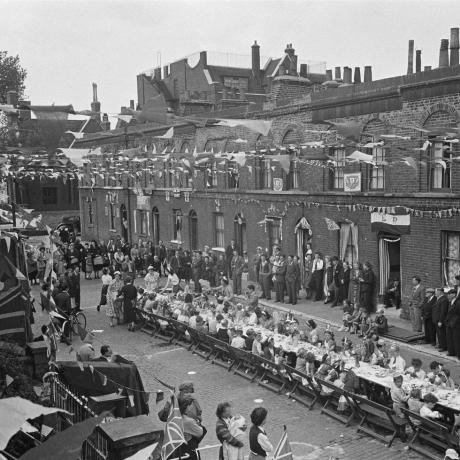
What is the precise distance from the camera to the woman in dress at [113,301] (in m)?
18.7

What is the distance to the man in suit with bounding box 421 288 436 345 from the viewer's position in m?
15.0

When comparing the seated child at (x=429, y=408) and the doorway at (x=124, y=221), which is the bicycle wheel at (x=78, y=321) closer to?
the seated child at (x=429, y=408)

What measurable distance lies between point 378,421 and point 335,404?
121 centimetres

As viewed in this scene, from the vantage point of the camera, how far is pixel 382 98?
59.9 feet

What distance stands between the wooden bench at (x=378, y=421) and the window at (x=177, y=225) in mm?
22151

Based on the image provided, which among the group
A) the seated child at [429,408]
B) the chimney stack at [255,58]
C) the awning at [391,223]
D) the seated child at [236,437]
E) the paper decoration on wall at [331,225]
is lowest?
the seated child at [429,408]

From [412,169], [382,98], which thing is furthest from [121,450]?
[382,98]

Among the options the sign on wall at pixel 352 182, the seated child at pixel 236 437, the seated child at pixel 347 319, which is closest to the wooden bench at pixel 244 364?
the seated child at pixel 347 319

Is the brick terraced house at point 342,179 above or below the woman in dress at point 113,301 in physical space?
above

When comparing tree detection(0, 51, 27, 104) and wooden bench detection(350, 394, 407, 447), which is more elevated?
tree detection(0, 51, 27, 104)

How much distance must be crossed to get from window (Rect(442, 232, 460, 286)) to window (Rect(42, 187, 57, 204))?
47429mm

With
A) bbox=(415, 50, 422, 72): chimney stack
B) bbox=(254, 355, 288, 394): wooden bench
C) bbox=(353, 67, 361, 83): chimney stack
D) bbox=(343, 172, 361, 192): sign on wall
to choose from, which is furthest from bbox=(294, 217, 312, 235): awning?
bbox=(353, 67, 361, 83): chimney stack

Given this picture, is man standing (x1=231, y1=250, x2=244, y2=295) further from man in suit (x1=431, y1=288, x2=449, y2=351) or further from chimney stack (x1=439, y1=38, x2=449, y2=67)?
chimney stack (x1=439, y1=38, x2=449, y2=67)

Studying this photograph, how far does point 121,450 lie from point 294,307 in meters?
15.0
